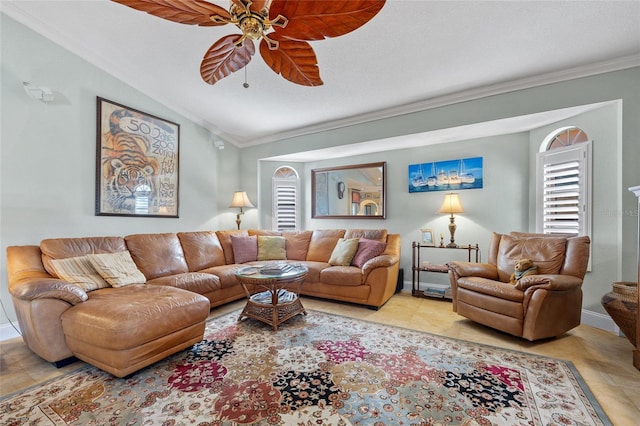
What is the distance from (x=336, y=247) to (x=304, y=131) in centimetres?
201

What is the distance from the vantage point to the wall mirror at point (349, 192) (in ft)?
15.4

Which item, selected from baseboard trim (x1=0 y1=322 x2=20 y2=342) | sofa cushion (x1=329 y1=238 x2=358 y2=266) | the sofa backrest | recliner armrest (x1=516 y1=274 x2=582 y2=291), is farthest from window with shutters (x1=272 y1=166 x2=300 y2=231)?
recliner armrest (x1=516 y1=274 x2=582 y2=291)

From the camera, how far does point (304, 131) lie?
15.2 ft

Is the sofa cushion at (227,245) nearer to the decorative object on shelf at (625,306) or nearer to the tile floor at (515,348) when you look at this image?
the tile floor at (515,348)

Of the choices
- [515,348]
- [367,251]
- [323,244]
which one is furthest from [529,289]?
[323,244]

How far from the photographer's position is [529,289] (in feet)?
8.02

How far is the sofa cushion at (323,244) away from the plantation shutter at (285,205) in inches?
37.7

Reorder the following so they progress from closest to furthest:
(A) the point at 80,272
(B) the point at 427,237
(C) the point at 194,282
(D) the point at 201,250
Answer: (A) the point at 80,272 → (C) the point at 194,282 → (D) the point at 201,250 → (B) the point at 427,237

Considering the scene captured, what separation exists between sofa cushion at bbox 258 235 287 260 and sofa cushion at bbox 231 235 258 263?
10 cm

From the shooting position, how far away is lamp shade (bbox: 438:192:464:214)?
379 cm

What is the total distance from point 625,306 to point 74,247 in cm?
502

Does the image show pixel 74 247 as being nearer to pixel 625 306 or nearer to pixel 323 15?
pixel 323 15

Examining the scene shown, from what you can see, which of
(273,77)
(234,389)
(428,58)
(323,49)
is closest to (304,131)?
(273,77)

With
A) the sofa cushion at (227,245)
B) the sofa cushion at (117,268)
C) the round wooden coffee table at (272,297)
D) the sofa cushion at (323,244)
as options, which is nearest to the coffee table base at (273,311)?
the round wooden coffee table at (272,297)
